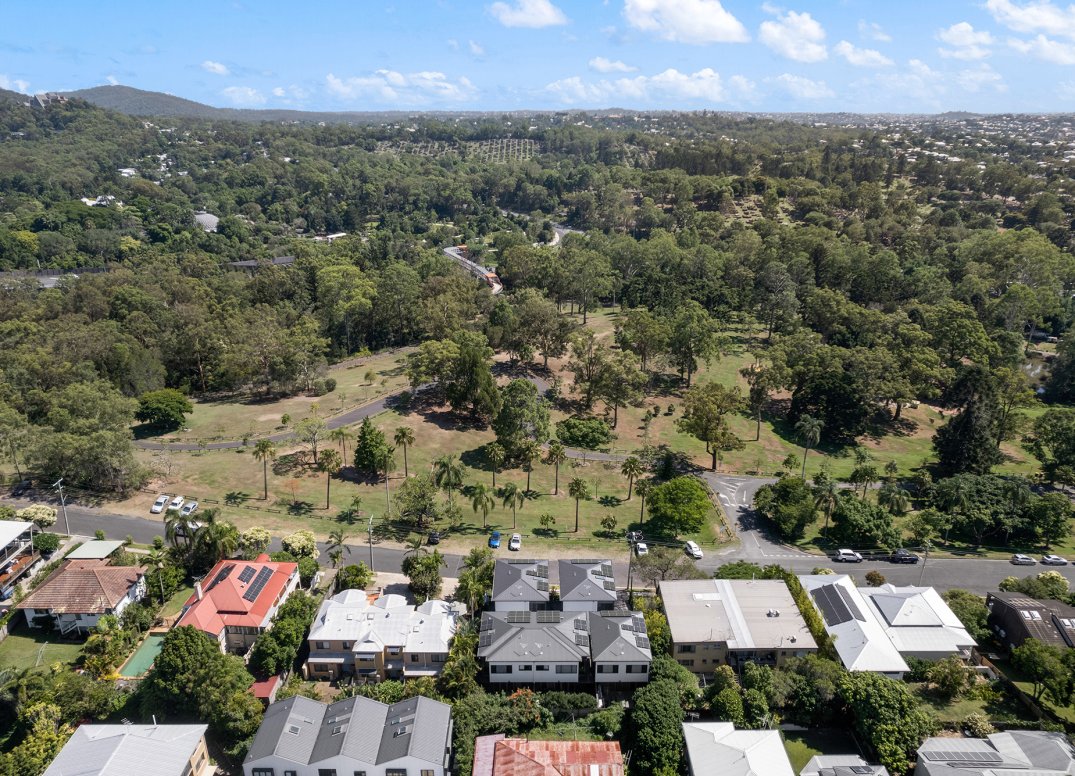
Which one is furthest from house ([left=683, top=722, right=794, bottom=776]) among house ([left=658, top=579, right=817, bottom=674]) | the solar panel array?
the solar panel array

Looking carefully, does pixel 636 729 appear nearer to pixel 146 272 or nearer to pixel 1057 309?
pixel 1057 309

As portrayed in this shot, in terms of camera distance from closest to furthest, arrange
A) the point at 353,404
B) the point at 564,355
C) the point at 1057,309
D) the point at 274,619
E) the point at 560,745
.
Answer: the point at 560,745 < the point at 274,619 < the point at 353,404 < the point at 564,355 < the point at 1057,309

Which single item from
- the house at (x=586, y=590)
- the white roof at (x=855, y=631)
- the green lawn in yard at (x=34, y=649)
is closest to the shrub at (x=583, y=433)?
the house at (x=586, y=590)

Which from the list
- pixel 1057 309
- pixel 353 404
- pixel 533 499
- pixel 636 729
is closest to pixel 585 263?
pixel 353 404

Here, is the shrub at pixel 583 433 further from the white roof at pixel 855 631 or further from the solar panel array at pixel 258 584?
the solar panel array at pixel 258 584

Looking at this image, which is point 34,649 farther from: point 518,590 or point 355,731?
point 518,590
